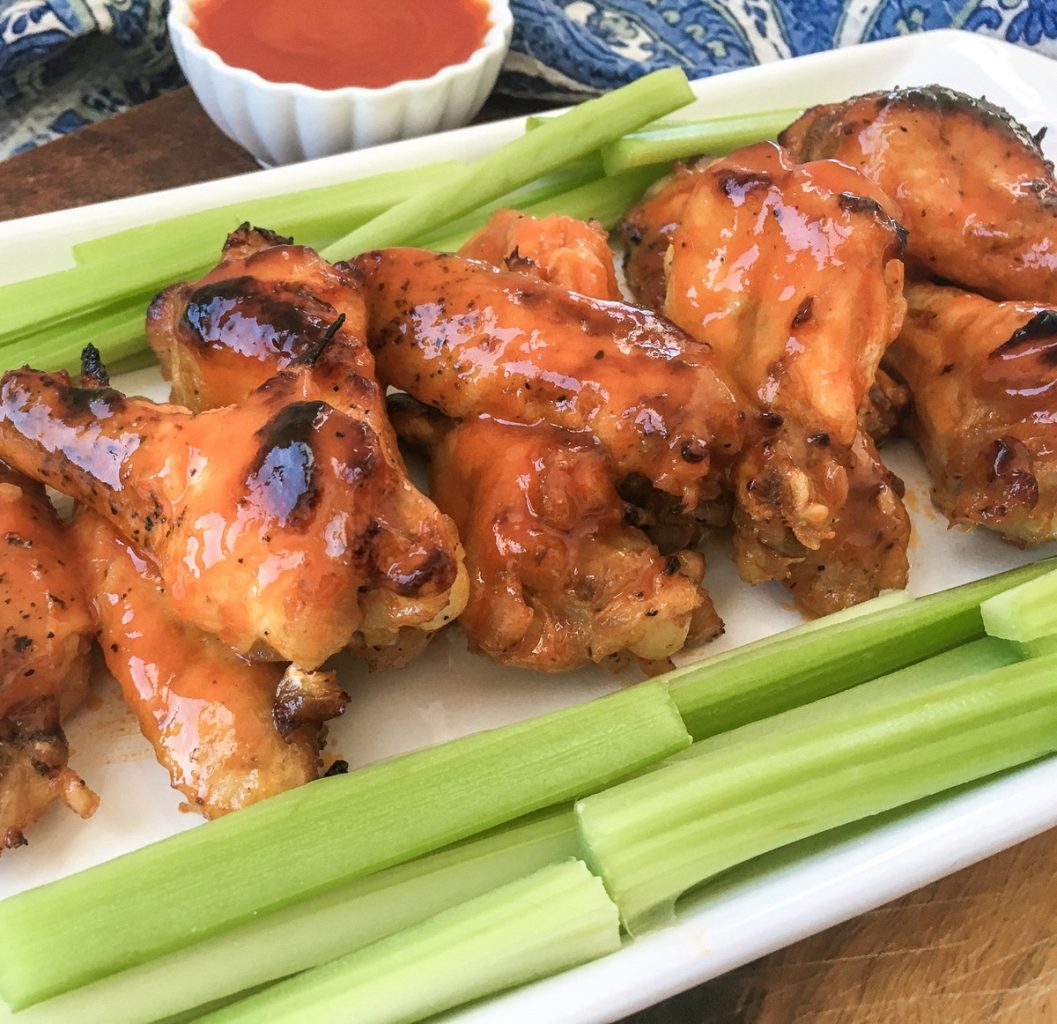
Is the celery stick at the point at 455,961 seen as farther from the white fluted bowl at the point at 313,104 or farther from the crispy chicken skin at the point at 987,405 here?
the white fluted bowl at the point at 313,104

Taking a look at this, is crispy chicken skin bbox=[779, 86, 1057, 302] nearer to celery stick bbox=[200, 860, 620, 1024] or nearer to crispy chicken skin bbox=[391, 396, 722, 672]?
crispy chicken skin bbox=[391, 396, 722, 672]

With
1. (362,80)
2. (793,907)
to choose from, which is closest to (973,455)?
(793,907)

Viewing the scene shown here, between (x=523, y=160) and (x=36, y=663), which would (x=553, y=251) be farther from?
(x=36, y=663)

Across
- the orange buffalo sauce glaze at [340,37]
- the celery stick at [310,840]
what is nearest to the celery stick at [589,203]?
the orange buffalo sauce glaze at [340,37]

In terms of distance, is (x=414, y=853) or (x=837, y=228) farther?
(x=837, y=228)

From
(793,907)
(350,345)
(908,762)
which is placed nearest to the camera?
(793,907)

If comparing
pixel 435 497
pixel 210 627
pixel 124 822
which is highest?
pixel 210 627

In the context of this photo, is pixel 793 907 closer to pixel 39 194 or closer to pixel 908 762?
pixel 908 762
